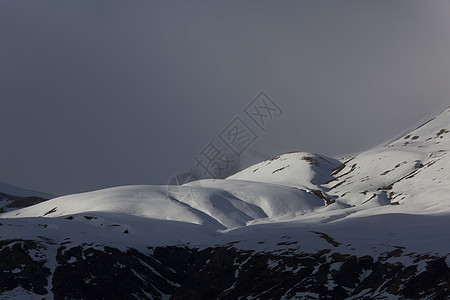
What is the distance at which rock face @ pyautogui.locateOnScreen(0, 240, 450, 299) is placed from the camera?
8962 centimetres

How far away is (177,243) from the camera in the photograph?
12206 centimetres

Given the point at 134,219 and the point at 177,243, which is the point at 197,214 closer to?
the point at 134,219

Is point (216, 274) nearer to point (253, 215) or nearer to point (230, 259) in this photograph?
point (230, 259)

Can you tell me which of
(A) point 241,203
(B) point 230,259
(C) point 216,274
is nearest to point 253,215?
(A) point 241,203

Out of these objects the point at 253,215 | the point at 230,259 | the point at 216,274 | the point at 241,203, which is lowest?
the point at 216,274

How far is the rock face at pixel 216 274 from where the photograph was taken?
89.6 meters

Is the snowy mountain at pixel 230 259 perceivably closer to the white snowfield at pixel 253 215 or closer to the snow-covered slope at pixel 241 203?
the white snowfield at pixel 253 215

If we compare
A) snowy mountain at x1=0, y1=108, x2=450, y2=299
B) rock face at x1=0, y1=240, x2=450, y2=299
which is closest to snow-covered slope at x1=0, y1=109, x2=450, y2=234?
snowy mountain at x1=0, y1=108, x2=450, y2=299

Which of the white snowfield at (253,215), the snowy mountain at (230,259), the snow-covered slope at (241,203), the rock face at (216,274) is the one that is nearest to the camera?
the rock face at (216,274)

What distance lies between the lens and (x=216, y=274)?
105875mm

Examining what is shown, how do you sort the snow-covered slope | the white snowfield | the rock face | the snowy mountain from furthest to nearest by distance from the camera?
the snow-covered slope → the white snowfield → the snowy mountain → the rock face

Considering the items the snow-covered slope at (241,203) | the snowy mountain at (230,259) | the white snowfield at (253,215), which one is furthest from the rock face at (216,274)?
the snow-covered slope at (241,203)

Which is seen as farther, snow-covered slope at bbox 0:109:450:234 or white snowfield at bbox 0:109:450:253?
snow-covered slope at bbox 0:109:450:234

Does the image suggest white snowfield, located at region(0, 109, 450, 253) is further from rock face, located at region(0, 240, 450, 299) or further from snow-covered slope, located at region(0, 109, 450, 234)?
rock face, located at region(0, 240, 450, 299)
